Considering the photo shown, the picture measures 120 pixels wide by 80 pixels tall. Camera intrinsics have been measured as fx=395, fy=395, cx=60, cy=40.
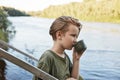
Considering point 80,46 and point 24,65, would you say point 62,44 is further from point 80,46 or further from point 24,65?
point 24,65

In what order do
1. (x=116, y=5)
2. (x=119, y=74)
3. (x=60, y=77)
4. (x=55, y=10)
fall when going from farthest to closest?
(x=116, y=5), (x=55, y=10), (x=119, y=74), (x=60, y=77)

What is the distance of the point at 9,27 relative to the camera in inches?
380

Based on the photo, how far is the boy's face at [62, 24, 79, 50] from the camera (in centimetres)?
163

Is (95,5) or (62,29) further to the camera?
(95,5)

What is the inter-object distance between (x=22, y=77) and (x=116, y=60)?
871 centimetres

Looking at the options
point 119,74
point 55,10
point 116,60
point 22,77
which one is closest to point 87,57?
point 116,60

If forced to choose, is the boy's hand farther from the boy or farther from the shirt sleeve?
the shirt sleeve

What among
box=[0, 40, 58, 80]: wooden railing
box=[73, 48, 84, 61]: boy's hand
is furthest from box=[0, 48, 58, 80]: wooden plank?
box=[73, 48, 84, 61]: boy's hand

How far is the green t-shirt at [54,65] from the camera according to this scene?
1558 mm

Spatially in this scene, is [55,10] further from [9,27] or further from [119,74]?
[9,27]

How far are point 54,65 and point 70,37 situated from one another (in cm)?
14

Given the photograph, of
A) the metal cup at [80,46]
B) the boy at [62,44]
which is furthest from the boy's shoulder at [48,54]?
the metal cup at [80,46]

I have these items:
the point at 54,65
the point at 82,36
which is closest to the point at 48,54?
the point at 54,65

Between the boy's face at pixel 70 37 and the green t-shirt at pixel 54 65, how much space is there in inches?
2.5
